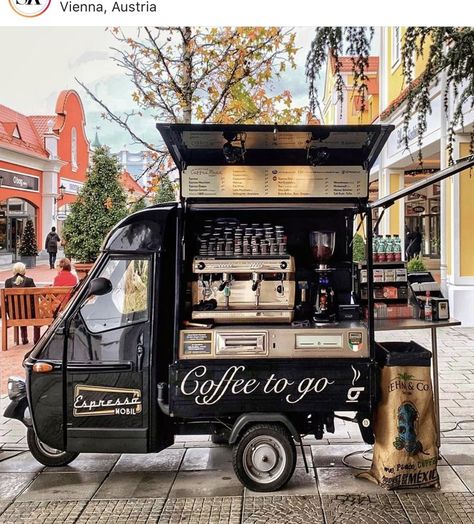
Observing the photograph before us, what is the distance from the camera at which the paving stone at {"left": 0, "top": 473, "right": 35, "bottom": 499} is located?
4223 millimetres

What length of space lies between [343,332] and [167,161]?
7464mm

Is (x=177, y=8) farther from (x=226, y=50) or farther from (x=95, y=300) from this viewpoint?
(x=226, y=50)

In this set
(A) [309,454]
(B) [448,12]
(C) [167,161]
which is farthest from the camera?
(C) [167,161]

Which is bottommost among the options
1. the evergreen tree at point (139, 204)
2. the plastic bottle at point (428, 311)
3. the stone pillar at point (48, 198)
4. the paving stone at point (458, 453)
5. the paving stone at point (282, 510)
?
the paving stone at point (282, 510)

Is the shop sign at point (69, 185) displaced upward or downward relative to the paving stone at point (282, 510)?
upward

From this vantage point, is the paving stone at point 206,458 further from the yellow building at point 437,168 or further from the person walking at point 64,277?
the person walking at point 64,277

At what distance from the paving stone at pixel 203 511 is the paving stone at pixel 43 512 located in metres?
0.61

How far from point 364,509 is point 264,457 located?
79 cm

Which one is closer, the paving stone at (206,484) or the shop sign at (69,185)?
the paving stone at (206,484)

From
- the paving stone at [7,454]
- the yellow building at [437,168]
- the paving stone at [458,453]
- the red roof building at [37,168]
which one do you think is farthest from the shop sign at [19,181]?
the paving stone at [458,453]

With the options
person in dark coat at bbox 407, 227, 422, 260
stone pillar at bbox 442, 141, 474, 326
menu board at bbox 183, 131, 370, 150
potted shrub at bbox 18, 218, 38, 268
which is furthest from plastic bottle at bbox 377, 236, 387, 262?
potted shrub at bbox 18, 218, 38, 268

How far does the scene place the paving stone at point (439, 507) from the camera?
12.3 feet

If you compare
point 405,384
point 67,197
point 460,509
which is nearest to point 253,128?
point 405,384

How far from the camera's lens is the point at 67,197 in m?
32.5
